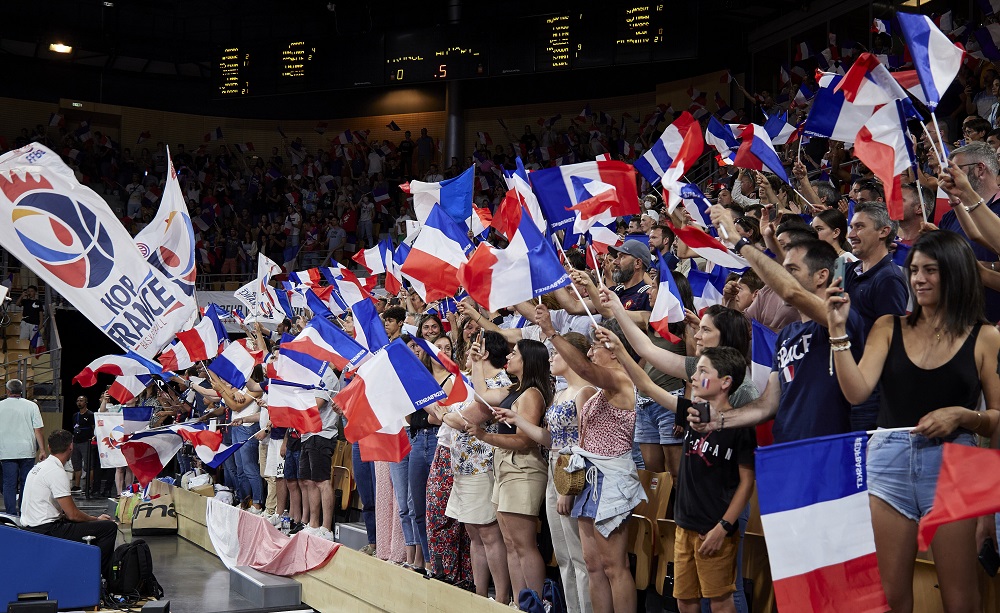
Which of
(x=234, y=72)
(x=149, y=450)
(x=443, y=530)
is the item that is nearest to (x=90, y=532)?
(x=149, y=450)

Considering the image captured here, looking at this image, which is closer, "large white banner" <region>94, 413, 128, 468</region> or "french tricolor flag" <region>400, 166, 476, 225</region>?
"french tricolor flag" <region>400, 166, 476, 225</region>

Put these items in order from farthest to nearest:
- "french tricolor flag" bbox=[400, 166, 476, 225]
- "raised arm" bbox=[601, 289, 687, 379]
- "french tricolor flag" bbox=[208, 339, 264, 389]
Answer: "french tricolor flag" bbox=[208, 339, 264, 389], "french tricolor flag" bbox=[400, 166, 476, 225], "raised arm" bbox=[601, 289, 687, 379]

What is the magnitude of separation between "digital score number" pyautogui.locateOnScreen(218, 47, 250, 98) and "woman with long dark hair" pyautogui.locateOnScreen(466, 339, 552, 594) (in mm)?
14495

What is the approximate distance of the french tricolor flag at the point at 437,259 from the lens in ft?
22.8

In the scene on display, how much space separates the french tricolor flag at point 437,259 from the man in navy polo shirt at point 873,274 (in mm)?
3213

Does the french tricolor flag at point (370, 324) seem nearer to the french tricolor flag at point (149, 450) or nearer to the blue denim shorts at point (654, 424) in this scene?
the blue denim shorts at point (654, 424)

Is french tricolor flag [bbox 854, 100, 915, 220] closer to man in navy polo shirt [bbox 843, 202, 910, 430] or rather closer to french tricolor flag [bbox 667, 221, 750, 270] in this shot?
man in navy polo shirt [bbox 843, 202, 910, 430]

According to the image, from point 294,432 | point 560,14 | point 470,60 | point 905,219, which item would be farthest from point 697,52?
point 905,219

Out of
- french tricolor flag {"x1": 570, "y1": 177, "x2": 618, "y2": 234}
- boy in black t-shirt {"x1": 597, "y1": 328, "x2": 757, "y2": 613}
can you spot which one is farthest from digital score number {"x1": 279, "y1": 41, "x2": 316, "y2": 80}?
boy in black t-shirt {"x1": 597, "y1": 328, "x2": 757, "y2": 613}

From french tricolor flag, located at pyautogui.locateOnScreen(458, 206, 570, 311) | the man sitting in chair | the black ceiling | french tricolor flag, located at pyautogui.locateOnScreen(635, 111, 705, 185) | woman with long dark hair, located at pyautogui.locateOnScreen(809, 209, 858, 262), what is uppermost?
the black ceiling

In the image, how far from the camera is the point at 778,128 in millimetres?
9328

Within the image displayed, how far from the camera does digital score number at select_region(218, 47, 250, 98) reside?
1912 cm

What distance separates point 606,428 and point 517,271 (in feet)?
3.05

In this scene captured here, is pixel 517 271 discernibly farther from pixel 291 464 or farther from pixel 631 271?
pixel 291 464
